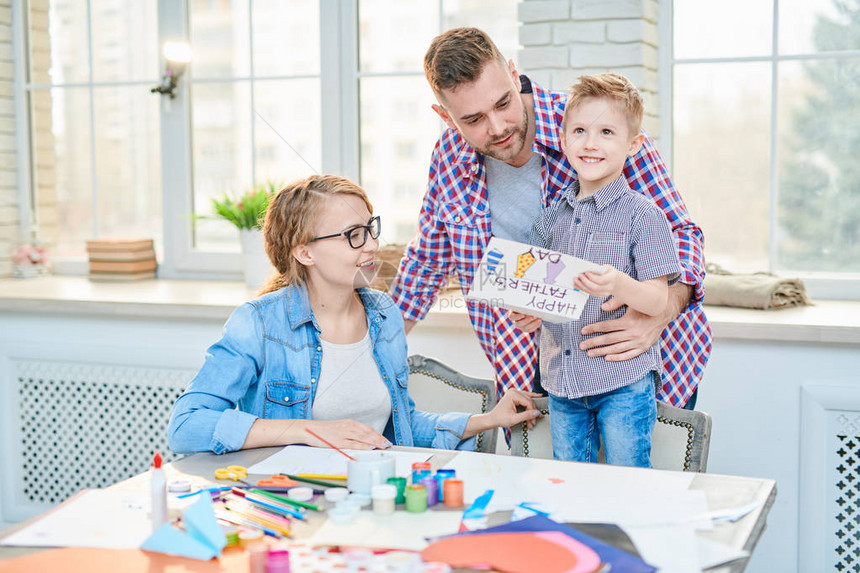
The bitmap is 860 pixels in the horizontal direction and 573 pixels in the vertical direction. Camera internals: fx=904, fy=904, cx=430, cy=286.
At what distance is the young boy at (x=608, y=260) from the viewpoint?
171cm

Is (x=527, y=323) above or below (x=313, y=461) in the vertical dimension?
above

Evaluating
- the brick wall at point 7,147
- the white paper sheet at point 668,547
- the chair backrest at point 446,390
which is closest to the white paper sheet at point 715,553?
the white paper sheet at point 668,547

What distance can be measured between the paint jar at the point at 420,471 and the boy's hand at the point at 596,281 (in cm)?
40

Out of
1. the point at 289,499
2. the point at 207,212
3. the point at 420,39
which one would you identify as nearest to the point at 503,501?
the point at 289,499

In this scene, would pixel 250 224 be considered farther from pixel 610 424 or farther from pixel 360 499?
pixel 360 499

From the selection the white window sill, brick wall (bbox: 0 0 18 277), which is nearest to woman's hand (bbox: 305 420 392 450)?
the white window sill

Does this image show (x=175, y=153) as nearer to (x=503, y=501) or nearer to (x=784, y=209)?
(x=784, y=209)

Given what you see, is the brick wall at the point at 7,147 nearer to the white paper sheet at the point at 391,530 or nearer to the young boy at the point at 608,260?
the young boy at the point at 608,260

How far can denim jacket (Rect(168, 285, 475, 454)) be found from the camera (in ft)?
5.18

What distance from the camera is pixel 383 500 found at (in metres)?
1.23

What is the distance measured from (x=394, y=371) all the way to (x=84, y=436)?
170 centimetres

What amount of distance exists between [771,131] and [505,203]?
1.20 m

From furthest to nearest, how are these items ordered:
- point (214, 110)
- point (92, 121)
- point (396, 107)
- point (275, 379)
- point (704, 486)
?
1. point (92, 121)
2. point (214, 110)
3. point (396, 107)
4. point (275, 379)
5. point (704, 486)

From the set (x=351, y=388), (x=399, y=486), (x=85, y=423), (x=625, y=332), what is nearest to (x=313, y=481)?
(x=399, y=486)
